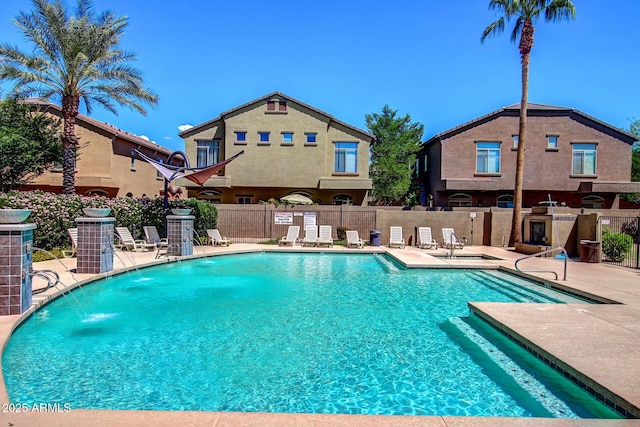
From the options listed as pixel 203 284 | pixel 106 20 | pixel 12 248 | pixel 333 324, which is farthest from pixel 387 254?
pixel 106 20

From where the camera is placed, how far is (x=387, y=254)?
1678 centimetres

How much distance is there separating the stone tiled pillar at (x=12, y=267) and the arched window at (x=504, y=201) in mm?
27341

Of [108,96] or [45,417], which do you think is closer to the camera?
[45,417]

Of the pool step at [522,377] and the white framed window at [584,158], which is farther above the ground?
the white framed window at [584,158]

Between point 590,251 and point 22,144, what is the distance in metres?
24.2

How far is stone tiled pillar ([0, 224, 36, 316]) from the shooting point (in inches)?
235

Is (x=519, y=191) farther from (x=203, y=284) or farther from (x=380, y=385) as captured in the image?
(x=380, y=385)

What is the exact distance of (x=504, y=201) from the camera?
27.7 m

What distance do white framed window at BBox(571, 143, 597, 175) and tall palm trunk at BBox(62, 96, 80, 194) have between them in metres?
29.6

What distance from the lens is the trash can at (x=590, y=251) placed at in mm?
14070

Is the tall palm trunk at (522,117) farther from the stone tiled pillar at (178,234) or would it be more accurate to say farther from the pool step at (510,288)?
the stone tiled pillar at (178,234)

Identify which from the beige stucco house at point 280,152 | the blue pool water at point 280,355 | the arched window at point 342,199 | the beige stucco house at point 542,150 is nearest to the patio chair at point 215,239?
the beige stucco house at point 280,152

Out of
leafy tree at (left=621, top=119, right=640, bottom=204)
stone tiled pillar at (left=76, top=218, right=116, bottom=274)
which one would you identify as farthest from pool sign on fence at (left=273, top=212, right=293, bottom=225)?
leafy tree at (left=621, top=119, right=640, bottom=204)

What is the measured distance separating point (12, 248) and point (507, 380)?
23.4 feet
